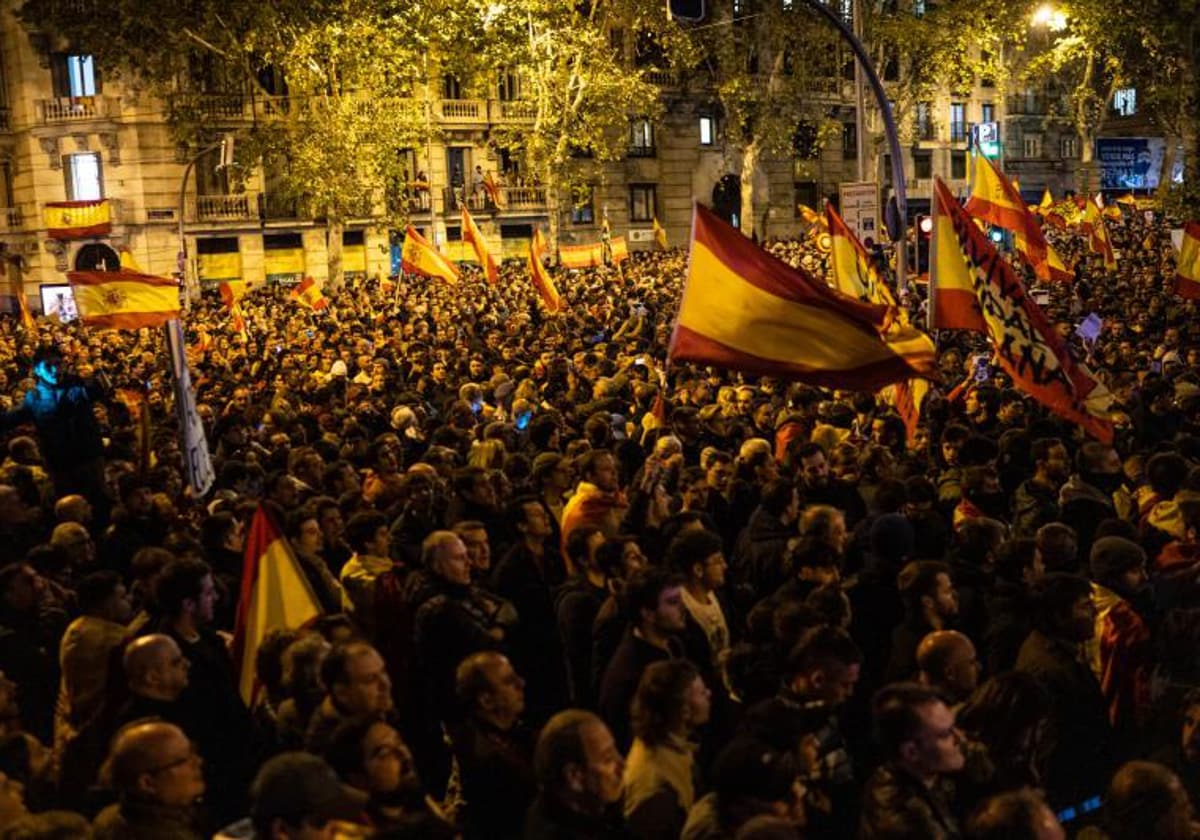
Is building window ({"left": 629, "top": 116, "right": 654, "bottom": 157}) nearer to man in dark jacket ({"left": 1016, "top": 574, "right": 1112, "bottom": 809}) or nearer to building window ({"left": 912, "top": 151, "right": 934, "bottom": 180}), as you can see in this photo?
building window ({"left": 912, "top": 151, "right": 934, "bottom": 180})

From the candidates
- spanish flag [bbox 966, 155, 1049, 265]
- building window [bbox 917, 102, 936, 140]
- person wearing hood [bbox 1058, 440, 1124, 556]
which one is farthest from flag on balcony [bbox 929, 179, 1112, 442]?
building window [bbox 917, 102, 936, 140]

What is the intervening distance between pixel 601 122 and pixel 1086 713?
32.5 m

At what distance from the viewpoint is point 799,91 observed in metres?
42.2

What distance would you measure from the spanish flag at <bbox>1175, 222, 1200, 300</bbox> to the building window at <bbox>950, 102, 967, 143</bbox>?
52.9m

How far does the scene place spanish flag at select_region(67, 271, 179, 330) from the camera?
13.4 metres

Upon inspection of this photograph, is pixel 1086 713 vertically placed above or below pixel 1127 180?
below

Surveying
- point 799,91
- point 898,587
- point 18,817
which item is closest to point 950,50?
point 799,91

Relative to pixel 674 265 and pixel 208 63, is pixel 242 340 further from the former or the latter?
pixel 208 63

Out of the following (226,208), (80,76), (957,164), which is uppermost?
(80,76)

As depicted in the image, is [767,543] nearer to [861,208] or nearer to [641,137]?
[861,208]

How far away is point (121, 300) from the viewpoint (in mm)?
13398

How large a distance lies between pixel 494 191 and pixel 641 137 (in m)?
7.78

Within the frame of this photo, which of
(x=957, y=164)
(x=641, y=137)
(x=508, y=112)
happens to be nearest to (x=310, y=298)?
(x=508, y=112)

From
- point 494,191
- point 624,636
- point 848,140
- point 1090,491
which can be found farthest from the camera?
point 848,140
